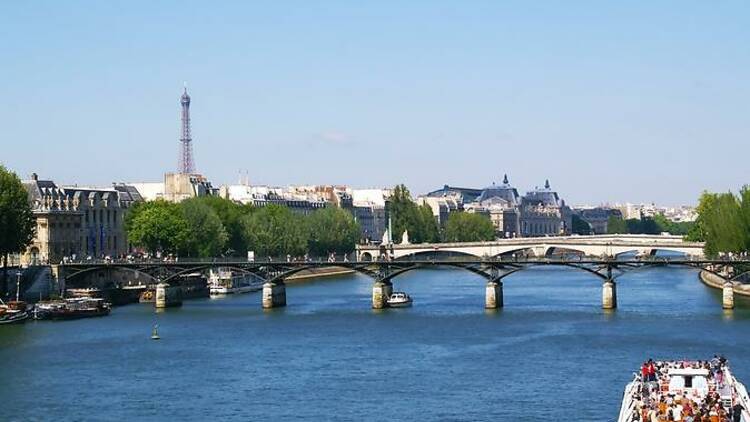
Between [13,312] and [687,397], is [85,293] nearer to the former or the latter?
[13,312]

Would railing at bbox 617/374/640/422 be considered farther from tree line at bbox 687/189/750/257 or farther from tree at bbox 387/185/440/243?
tree at bbox 387/185/440/243

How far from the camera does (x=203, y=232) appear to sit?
118312 millimetres

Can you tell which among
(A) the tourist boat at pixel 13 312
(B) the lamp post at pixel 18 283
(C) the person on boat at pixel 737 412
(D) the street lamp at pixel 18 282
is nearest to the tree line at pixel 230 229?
(D) the street lamp at pixel 18 282

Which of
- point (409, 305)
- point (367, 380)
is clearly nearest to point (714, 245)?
point (409, 305)

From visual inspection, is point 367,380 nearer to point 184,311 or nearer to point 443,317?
point 443,317

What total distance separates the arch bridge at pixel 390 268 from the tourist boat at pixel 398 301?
1.30 feet

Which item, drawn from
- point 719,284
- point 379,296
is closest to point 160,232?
point 379,296

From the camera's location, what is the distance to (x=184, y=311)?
89.2 metres

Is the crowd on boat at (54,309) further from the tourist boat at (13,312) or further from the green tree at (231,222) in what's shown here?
the green tree at (231,222)

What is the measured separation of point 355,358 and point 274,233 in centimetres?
7323

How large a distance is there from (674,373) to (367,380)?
Result: 1776cm

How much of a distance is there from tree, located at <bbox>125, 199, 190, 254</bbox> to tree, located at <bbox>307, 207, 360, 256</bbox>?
3615cm

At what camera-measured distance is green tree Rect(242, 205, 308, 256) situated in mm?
132875

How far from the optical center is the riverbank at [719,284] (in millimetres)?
100000
